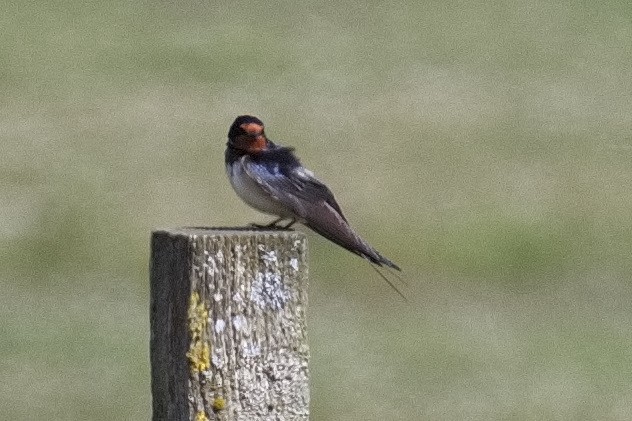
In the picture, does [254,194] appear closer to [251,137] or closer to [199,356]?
[251,137]

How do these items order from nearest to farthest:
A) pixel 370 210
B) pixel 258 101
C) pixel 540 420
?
1. pixel 540 420
2. pixel 370 210
3. pixel 258 101

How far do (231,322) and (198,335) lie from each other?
0.23 feet

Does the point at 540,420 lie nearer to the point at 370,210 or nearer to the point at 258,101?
the point at 370,210

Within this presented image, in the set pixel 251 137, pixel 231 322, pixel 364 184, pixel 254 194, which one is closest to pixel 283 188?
pixel 254 194

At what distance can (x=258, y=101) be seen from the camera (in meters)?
17.5

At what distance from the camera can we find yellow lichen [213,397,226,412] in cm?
409

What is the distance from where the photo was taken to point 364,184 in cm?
1425

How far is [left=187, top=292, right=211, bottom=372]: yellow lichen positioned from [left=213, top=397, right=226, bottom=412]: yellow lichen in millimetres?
66

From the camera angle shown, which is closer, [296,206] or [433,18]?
[296,206]

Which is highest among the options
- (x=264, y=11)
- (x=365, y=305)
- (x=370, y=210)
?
(x=264, y=11)

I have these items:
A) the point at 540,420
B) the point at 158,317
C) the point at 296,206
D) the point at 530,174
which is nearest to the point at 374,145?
the point at 530,174

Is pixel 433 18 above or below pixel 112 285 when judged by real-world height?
above

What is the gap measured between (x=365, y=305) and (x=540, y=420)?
7.16 feet

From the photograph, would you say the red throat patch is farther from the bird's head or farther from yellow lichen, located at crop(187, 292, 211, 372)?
yellow lichen, located at crop(187, 292, 211, 372)
